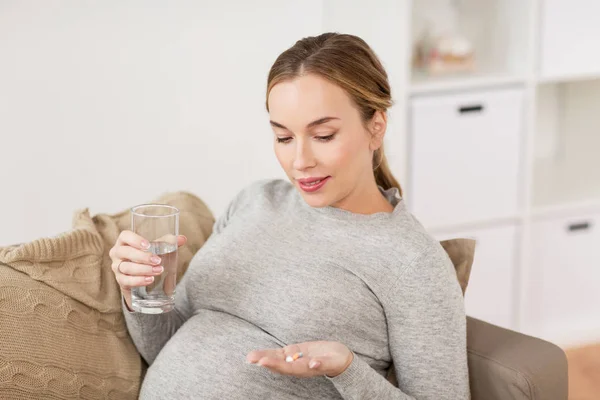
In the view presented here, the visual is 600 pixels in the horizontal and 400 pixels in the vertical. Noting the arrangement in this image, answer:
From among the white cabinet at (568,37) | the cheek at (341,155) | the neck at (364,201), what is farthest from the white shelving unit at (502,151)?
the cheek at (341,155)

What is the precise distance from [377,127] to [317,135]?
0.46 ft

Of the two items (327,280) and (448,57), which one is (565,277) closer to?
(448,57)

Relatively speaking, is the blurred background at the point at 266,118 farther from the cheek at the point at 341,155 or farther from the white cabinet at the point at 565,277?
the cheek at the point at 341,155

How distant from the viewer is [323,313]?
168cm

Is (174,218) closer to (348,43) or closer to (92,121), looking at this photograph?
(348,43)

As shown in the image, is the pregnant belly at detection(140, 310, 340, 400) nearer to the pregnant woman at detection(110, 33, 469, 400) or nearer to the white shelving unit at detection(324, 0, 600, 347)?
the pregnant woman at detection(110, 33, 469, 400)

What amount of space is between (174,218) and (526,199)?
6.26ft

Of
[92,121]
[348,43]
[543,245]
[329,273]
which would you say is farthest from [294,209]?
[543,245]

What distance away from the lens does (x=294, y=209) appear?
184cm

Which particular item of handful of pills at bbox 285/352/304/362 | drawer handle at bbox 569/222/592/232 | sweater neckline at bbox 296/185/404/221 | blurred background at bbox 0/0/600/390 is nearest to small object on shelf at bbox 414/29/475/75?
blurred background at bbox 0/0/600/390

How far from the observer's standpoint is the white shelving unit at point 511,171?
9.95 feet

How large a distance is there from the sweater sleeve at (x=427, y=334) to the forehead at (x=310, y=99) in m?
0.30

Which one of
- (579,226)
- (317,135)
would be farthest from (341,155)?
(579,226)

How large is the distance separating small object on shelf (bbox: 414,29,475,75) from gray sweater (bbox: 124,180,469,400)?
1469 millimetres
